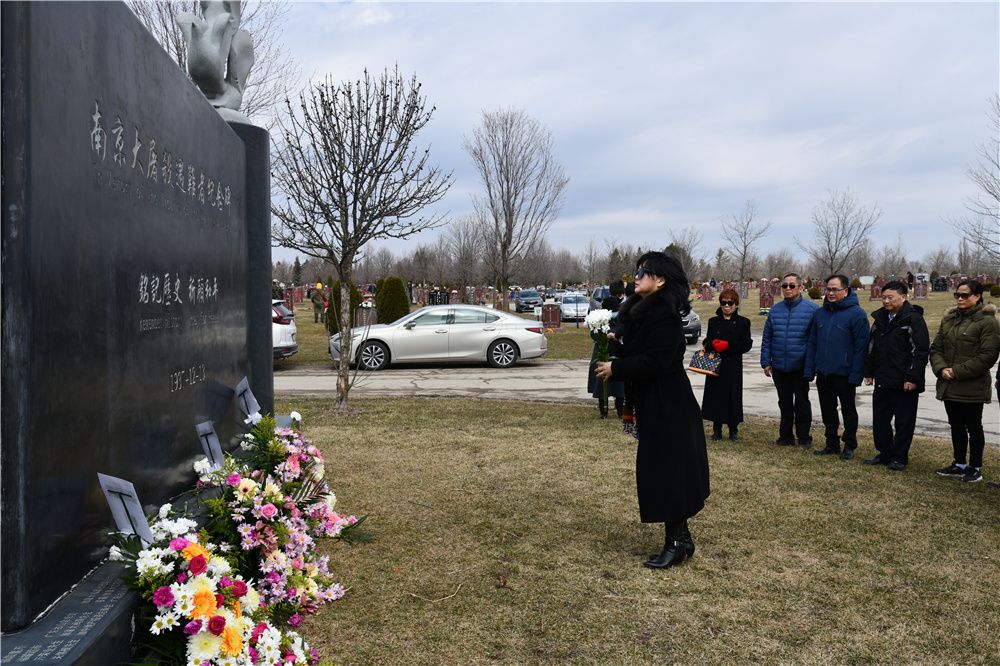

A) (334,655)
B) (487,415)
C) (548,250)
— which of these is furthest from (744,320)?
(548,250)

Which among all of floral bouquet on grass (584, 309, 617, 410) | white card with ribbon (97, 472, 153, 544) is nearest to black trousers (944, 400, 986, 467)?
floral bouquet on grass (584, 309, 617, 410)

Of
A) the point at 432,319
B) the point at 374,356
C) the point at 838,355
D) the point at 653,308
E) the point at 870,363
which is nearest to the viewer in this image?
the point at 653,308

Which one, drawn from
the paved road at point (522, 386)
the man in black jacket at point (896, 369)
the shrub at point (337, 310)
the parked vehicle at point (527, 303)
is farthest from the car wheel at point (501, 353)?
the parked vehicle at point (527, 303)

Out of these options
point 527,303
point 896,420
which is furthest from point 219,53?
point 527,303

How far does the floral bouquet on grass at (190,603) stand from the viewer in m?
2.24

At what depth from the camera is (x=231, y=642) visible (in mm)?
2285

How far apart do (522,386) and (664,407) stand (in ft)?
28.5

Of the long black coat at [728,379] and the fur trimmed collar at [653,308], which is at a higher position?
the fur trimmed collar at [653,308]

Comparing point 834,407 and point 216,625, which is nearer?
point 216,625

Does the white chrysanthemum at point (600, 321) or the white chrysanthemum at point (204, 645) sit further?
the white chrysanthemum at point (600, 321)

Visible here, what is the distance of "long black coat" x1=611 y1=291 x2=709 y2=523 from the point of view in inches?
168

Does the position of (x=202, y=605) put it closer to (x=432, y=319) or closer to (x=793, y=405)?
(x=793, y=405)

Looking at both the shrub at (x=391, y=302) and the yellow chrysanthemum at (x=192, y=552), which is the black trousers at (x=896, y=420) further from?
the shrub at (x=391, y=302)

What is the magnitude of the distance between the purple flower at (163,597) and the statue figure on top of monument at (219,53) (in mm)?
3627
